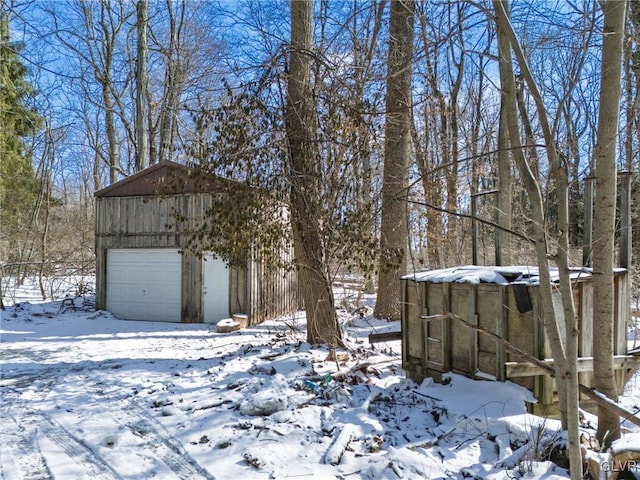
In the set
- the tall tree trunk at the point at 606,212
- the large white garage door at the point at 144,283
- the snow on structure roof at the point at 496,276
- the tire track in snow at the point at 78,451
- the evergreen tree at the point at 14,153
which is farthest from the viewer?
the evergreen tree at the point at 14,153

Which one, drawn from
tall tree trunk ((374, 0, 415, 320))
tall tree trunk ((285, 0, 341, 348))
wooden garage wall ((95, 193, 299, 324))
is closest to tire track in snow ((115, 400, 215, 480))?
tall tree trunk ((285, 0, 341, 348))

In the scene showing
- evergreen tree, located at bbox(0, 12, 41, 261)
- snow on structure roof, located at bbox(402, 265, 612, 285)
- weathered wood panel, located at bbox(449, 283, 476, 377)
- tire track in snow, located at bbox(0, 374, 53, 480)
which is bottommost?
tire track in snow, located at bbox(0, 374, 53, 480)

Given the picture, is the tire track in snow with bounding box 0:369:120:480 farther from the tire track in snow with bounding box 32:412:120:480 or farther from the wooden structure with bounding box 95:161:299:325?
the wooden structure with bounding box 95:161:299:325

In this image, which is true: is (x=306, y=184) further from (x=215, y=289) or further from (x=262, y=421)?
(x=215, y=289)

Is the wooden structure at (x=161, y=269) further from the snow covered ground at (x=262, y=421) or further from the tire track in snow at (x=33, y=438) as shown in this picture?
the tire track in snow at (x=33, y=438)

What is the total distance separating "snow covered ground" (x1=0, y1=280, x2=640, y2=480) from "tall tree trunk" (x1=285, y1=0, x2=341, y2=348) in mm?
638

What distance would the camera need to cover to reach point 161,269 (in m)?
12.2

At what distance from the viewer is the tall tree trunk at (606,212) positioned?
349 centimetres

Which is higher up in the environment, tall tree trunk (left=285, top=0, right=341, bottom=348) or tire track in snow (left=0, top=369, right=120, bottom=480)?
tall tree trunk (left=285, top=0, right=341, bottom=348)

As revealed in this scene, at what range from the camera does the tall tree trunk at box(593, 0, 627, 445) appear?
3494mm

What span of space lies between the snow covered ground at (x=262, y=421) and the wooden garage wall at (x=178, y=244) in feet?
13.9

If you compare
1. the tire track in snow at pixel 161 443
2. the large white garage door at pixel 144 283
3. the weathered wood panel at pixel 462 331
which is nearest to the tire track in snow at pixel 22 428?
the tire track in snow at pixel 161 443

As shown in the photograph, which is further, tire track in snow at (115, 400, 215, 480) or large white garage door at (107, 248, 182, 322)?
large white garage door at (107, 248, 182, 322)

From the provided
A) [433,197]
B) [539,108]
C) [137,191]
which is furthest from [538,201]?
[137,191]
